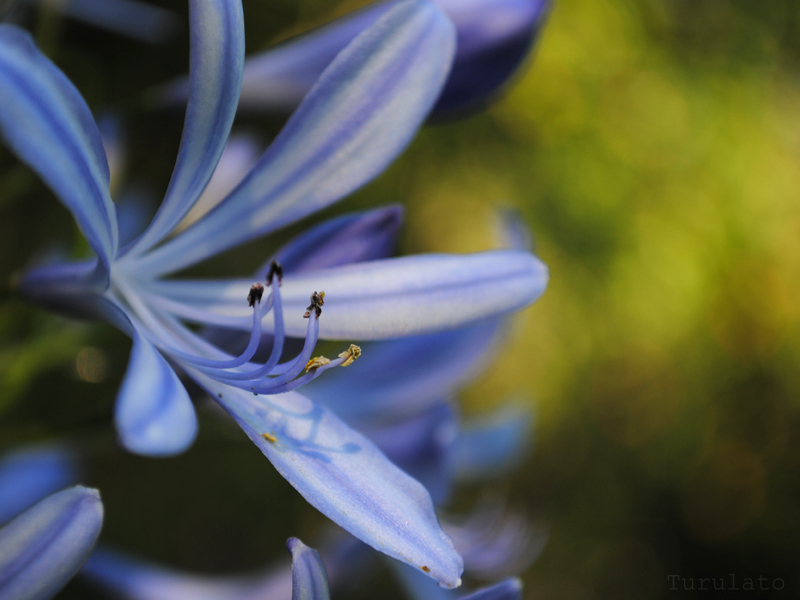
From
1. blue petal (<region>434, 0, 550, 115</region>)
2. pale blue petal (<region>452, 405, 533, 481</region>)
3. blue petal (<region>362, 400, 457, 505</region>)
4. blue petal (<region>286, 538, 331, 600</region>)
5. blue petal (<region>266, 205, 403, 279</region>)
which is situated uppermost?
blue petal (<region>434, 0, 550, 115</region>)

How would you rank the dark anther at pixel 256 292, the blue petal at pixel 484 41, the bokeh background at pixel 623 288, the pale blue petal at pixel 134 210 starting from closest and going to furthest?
the dark anther at pixel 256 292 → the blue petal at pixel 484 41 → the pale blue petal at pixel 134 210 → the bokeh background at pixel 623 288

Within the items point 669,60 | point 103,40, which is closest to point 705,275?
point 669,60

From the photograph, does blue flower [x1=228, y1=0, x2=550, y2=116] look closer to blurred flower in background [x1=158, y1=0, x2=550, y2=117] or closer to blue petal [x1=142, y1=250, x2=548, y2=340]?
blurred flower in background [x1=158, y1=0, x2=550, y2=117]

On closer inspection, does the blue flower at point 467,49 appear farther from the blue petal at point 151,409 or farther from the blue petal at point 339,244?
the blue petal at point 151,409

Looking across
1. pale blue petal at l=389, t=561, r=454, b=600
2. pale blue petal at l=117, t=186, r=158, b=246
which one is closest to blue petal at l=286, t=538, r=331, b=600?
pale blue petal at l=389, t=561, r=454, b=600

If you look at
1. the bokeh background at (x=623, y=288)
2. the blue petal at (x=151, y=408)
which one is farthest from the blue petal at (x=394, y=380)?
the bokeh background at (x=623, y=288)

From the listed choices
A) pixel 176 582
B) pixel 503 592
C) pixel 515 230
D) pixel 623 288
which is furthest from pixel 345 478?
pixel 623 288

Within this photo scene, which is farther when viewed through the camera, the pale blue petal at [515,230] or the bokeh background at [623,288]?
the bokeh background at [623,288]
